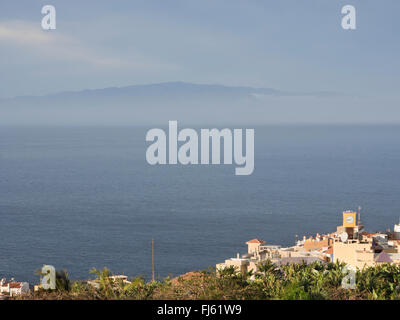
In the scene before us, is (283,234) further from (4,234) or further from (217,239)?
(4,234)

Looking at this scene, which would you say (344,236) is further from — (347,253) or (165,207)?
(165,207)

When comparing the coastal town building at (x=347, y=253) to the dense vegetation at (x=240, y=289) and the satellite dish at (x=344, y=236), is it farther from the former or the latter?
the dense vegetation at (x=240, y=289)

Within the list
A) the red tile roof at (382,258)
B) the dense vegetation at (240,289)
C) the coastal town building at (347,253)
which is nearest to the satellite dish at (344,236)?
the coastal town building at (347,253)

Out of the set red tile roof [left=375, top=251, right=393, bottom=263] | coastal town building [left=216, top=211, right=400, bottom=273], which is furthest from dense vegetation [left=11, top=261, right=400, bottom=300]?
red tile roof [left=375, top=251, right=393, bottom=263]

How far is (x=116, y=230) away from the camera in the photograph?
4159 cm

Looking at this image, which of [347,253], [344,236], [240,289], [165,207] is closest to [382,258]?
[347,253]

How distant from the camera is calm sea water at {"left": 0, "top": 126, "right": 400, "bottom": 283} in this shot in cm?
3500

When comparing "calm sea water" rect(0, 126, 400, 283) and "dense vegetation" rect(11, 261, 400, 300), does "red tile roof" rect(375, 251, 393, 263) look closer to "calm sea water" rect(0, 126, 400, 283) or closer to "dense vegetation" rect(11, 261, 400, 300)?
"dense vegetation" rect(11, 261, 400, 300)

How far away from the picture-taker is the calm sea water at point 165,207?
35000 mm

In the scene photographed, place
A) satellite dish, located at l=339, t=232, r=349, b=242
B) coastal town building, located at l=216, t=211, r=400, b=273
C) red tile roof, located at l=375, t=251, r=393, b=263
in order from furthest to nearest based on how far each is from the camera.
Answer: satellite dish, located at l=339, t=232, r=349, b=242 < coastal town building, located at l=216, t=211, r=400, b=273 < red tile roof, located at l=375, t=251, r=393, b=263

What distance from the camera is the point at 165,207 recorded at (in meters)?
51.7

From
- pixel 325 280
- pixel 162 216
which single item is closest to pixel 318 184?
pixel 162 216
